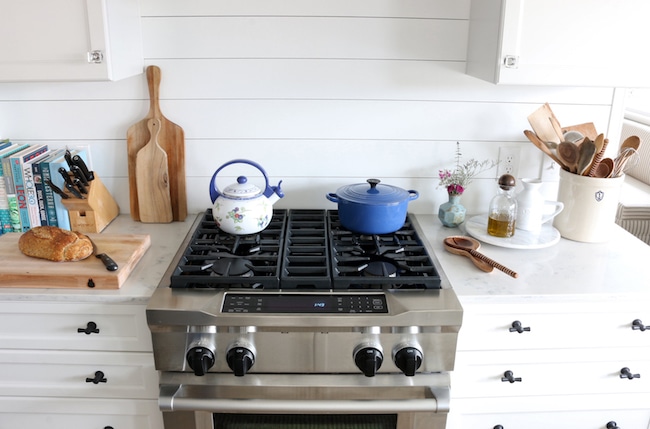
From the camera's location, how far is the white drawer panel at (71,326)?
1.51 meters

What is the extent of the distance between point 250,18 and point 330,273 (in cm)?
87

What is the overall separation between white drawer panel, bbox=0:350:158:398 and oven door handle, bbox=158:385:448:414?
0.47 feet

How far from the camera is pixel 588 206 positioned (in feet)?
5.83

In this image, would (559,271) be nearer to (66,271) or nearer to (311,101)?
(311,101)

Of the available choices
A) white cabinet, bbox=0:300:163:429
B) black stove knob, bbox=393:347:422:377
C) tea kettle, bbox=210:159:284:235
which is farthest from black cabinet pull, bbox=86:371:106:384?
black stove knob, bbox=393:347:422:377

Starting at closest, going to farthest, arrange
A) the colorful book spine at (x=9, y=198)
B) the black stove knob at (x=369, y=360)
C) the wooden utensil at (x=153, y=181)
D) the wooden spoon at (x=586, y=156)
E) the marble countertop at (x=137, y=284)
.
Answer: the black stove knob at (x=369, y=360) → the marble countertop at (x=137, y=284) → the wooden spoon at (x=586, y=156) → the colorful book spine at (x=9, y=198) → the wooden utensil at (x=153, y=181)

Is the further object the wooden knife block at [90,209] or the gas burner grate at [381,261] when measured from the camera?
the wooden knife block at [90,209]

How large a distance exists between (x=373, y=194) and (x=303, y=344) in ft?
1.81

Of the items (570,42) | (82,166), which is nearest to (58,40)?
(82,166)

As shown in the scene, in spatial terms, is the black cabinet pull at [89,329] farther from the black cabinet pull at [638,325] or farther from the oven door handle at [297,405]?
the black cabinet pull at [638,325]

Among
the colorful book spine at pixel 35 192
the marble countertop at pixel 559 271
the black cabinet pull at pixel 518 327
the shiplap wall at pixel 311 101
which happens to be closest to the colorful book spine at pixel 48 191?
the colorful book spine at pixel 35 192

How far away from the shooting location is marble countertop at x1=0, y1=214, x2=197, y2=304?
149 centimetres

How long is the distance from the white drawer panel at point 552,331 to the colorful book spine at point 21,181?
4.65 feet

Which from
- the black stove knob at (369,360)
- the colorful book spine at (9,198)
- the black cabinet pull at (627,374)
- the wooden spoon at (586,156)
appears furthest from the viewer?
the colorful book spine at (9,198)
